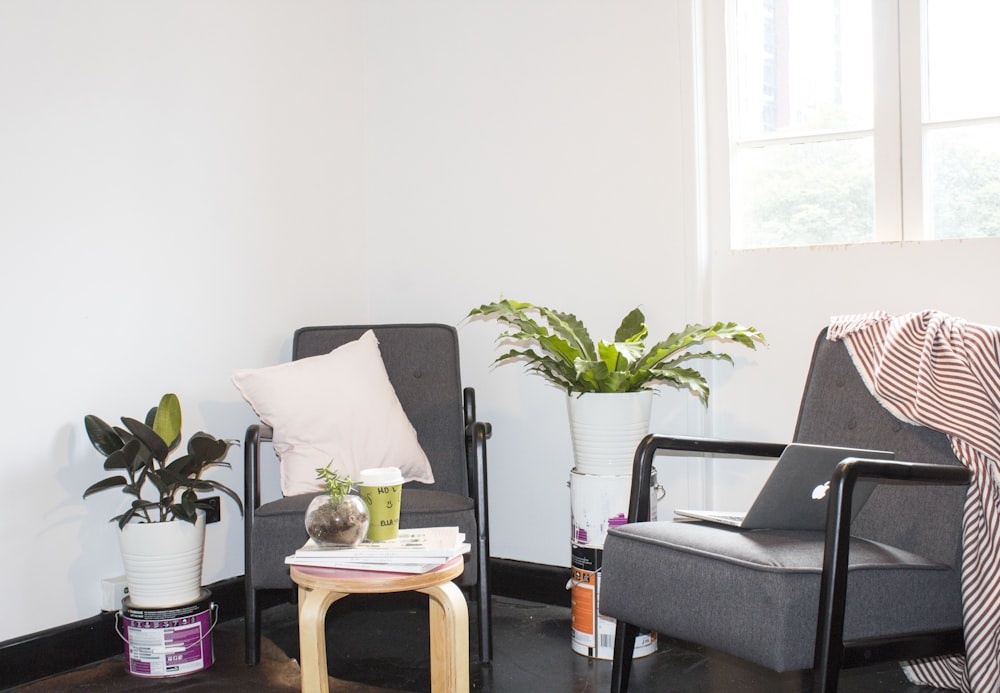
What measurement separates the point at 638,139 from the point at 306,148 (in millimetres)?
1148

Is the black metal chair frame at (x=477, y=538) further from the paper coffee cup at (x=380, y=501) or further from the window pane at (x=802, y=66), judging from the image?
the window pane at (x=802, y=66)

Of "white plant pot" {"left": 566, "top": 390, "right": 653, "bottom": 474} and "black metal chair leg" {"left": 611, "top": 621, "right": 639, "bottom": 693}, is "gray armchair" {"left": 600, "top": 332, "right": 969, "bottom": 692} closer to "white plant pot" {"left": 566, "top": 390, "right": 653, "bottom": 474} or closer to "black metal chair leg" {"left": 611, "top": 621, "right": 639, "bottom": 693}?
"black metal chair leg" {"left": 611, "top": 621, "right": 639, "bottom": 693}

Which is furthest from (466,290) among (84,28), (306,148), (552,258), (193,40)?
(84,28)

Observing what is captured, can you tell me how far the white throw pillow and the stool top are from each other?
2.58ft

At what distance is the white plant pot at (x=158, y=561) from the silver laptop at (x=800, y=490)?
4.60 feet

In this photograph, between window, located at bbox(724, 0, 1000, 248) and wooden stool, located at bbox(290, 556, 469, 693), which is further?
window, located at bbox(724, 0, 1000, 248)

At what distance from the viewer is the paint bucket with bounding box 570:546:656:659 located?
8.59 ft

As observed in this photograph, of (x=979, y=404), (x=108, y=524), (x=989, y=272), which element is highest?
(x=989, y=272)

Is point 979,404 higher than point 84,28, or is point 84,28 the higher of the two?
point 84,28

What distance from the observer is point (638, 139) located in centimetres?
299

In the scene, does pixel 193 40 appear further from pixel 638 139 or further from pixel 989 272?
pixel 989 272

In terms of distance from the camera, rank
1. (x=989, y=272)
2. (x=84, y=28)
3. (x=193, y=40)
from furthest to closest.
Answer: (x=193, y=40) < (x=84, y=28) < (x=989, y=272)

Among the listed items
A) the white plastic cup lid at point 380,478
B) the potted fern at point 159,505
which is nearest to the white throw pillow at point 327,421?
the potted fern at point 159,505

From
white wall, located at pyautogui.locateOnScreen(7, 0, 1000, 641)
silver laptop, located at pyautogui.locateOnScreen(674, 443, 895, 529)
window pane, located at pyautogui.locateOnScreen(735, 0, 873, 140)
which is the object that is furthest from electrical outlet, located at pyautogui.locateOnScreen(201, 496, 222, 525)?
window pane, located at pyautogui.locateOnScreen(735, 0, 873, 140)
